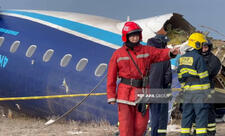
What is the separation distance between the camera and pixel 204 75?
654cm

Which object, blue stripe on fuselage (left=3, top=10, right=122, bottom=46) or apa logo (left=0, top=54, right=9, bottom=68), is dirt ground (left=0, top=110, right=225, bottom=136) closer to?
apa logo (left=0, top=54, right=9, bottom=68)

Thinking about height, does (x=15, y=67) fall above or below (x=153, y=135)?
above

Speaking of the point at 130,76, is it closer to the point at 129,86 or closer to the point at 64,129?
the point at 129,86

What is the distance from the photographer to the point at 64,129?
9.85 m

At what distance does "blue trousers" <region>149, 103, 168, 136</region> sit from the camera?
732 centimetres

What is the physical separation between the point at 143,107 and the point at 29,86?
22.6 ft

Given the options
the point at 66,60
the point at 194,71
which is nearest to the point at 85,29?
the point at 66,60

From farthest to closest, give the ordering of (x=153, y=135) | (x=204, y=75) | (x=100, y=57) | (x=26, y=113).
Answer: (x=26, y=113), (x=100, y=57), (x=153, y=135), (x=204, y=75)

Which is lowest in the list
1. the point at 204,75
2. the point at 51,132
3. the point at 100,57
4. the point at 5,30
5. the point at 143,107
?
the point at 51,132

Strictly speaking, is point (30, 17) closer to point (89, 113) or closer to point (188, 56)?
point (89, 113)

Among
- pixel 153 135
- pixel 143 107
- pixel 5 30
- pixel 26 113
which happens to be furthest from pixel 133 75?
pixel 5 30

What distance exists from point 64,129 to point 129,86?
497cm

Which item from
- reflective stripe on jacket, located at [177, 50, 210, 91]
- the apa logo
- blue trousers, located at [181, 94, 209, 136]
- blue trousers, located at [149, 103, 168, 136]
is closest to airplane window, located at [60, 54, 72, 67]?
the apa logo

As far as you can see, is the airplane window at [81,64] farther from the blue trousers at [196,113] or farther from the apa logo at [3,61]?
the blue trousers at [196,113]
